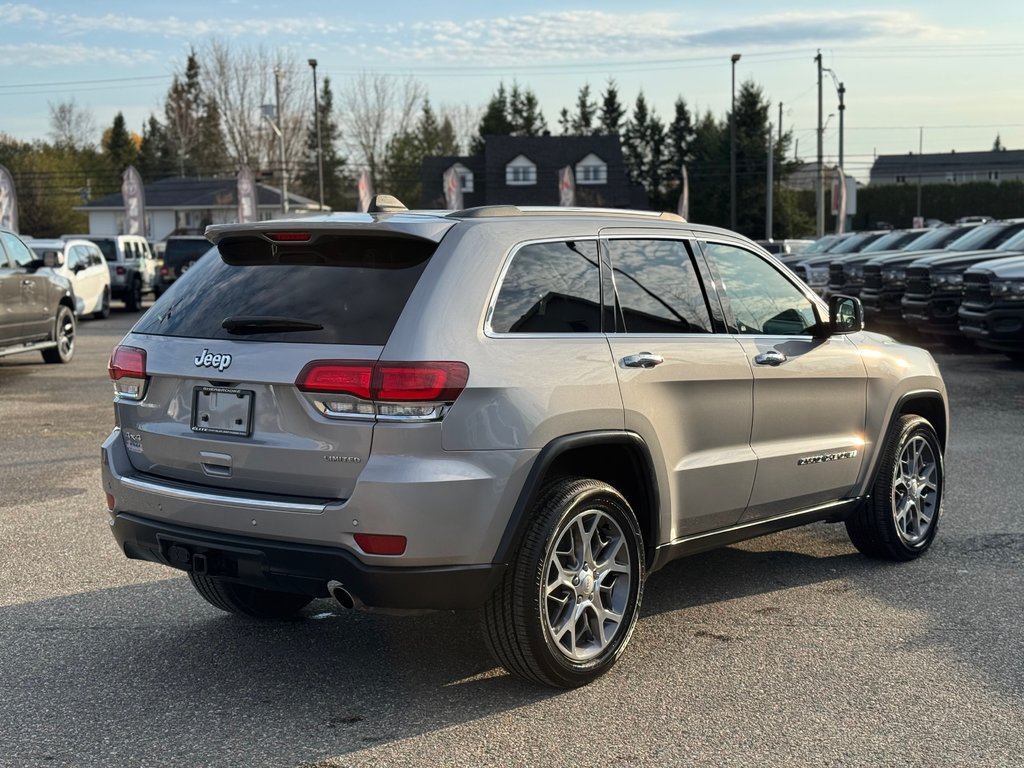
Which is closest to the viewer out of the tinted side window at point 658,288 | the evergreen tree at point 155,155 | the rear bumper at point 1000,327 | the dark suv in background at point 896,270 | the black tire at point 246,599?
the tinted side window at point 658,288

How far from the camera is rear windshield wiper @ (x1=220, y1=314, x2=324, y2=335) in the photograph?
4.34 m

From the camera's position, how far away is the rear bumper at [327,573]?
415cm

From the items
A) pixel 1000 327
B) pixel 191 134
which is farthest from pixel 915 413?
pixel 191 134

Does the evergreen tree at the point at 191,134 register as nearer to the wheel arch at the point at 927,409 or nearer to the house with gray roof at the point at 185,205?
the house with gray roof at the point at 185,205

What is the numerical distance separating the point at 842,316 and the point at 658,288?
1.26 m

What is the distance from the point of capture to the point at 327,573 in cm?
418

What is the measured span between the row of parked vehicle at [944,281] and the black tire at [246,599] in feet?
41.8

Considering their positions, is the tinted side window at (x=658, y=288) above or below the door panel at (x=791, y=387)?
above

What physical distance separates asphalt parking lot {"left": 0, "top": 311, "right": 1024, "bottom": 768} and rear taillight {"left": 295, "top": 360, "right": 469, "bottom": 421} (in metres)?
1.11

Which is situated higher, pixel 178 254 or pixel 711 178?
pixel 711 178

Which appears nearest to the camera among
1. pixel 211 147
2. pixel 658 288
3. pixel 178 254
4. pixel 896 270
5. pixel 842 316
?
pixel 658 288

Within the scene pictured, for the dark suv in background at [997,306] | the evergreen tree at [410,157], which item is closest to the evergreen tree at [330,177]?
the evergreen tree at [410,157]

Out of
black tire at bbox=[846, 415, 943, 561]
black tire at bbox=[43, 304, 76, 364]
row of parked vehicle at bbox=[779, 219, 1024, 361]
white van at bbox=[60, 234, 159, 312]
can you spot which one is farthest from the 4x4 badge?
white van at bbox=[60, 234, 159, 312]

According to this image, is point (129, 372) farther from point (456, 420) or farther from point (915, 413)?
point (915, 413)
